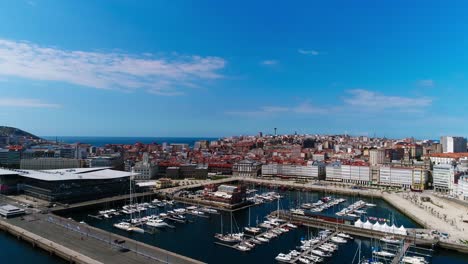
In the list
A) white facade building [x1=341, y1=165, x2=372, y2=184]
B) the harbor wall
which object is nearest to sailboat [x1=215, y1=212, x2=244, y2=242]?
the harbor wall

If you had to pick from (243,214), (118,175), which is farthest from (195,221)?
(118,175)

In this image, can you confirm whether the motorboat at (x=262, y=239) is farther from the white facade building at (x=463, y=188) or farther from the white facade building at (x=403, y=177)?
the white facade building at (x=403, y=177)

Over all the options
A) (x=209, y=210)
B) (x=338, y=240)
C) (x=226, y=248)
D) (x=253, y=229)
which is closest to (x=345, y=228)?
(x=338, y=240)

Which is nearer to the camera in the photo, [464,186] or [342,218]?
[342,218]

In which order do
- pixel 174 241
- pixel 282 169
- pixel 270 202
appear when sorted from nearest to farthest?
pixel 174 241 < pixel 270 202 < pixel 282 169

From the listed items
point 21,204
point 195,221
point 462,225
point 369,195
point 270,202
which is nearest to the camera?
point 462,225

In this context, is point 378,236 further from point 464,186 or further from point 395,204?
point 464,186

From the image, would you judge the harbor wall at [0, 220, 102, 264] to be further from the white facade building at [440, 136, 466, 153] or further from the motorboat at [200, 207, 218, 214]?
the white facade building at [440, 136, 466, 153]

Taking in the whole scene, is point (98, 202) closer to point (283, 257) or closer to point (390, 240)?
point (283, 257)
